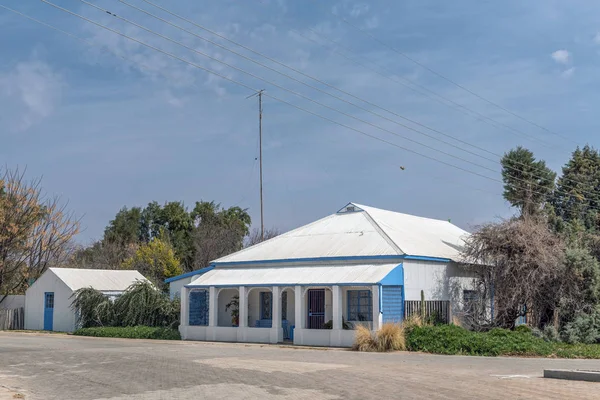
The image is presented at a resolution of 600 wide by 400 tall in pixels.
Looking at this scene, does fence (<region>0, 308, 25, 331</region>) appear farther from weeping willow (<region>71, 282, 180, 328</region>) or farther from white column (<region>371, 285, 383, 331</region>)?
white column (<region>371, 285, 383, 331</region>)

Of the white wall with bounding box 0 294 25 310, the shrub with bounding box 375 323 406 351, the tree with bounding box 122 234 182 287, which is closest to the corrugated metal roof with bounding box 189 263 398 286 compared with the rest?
the shrub with bounding box 375 323 406 351

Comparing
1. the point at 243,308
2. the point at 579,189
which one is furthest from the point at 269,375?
the point at 579,189

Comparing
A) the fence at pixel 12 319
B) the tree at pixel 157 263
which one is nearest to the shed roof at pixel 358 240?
the fence at pixel 12 319

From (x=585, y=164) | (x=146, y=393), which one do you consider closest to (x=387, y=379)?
(x=146, y=393)

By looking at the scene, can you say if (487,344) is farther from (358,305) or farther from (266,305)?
(266,305)

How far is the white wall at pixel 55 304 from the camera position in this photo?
35.7m

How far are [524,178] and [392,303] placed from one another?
2671 centimetres

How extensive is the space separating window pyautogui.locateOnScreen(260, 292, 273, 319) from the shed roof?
170cm

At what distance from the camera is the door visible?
94.1ft

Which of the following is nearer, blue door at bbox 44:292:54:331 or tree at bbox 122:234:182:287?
blue door at bbox 44:292:54:331

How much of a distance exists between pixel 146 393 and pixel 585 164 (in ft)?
150

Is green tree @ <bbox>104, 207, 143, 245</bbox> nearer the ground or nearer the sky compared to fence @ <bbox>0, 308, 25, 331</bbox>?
nearer the sky

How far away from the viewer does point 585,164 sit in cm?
5125

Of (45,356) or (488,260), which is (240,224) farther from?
(45,356)
